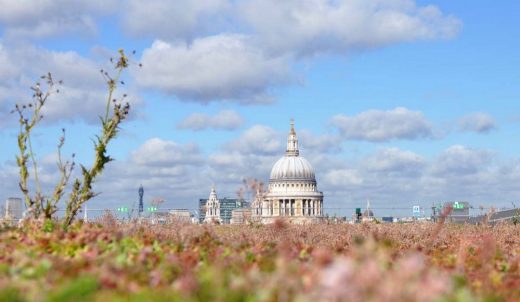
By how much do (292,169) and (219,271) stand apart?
617 feet

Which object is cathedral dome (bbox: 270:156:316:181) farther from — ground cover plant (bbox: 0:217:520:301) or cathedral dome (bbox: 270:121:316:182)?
ground cover plant (bbox: 0:217:520:301)

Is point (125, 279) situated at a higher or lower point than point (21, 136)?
lower

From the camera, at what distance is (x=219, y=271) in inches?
235

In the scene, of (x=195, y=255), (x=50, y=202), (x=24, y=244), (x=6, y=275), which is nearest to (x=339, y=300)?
(x=6, y=275)

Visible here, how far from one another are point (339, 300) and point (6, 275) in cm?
362

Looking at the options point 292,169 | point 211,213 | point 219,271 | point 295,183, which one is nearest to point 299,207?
point 295,183

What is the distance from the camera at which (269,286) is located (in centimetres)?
532

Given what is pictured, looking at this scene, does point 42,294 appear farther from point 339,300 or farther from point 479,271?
point 479,271

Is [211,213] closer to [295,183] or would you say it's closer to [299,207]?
[299,207]

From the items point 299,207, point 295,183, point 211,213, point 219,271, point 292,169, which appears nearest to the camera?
point 219,271

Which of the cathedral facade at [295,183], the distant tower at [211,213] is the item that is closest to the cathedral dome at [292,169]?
the cathedral facade at [295,183]

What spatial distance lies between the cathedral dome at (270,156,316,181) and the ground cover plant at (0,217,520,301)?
181 meters

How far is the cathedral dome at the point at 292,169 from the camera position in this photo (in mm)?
193125

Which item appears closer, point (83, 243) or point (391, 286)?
point (391, 286)
